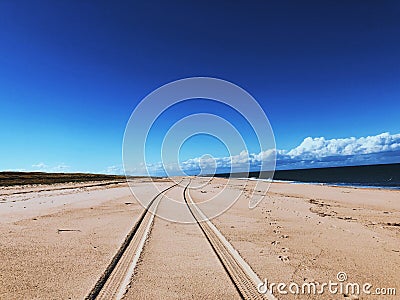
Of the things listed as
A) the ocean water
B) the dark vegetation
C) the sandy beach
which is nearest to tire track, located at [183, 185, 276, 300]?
the sandy beach

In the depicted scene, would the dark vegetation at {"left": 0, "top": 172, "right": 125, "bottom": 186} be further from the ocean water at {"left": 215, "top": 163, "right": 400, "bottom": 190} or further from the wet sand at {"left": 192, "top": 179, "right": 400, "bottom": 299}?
the ocean water at {"left": 215, "top": 163, "right": 400, "bottom": 190}

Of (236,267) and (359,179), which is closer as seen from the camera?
(236,267)

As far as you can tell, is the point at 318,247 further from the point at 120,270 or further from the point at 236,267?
the point at 120,270

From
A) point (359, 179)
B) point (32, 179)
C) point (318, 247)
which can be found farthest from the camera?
point (359, 179)

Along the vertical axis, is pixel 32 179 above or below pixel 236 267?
above

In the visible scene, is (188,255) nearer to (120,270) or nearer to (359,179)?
(120,270)

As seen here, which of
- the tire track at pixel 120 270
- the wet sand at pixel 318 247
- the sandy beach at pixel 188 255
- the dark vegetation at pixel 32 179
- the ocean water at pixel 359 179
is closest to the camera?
the tire track at pixel 120 270

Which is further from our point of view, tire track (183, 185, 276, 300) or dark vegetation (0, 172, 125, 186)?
dark vegetation (0, 172, 125, 186)

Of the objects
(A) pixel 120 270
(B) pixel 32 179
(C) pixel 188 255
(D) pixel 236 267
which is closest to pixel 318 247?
(D) pixel 236 267

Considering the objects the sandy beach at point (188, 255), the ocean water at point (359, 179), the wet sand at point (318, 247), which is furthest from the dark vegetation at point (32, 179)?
the ocean water at point (359, 179)

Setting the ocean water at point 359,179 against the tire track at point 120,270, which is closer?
the tire track at point 120,270

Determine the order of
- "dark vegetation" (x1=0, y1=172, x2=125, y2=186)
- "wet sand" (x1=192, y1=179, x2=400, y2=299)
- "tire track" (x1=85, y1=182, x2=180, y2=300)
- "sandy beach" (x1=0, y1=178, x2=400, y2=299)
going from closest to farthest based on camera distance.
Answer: "tire track" (x1=85, y1=182, x2=180, y2=300)
"sandy beach" (x1=0, y1=178, x2=400, y2=299)
"wet sand" (x1=192, y1=179, x2=400, y2=299)
"dark vegetation" (x1=0, y1=172, x2=125, y2=186)

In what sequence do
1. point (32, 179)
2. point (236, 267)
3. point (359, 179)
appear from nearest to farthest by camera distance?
point (236, 267), point (32, 179), point (359, 179)

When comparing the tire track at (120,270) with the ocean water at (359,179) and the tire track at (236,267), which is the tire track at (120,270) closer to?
the tire track at (236,267)
